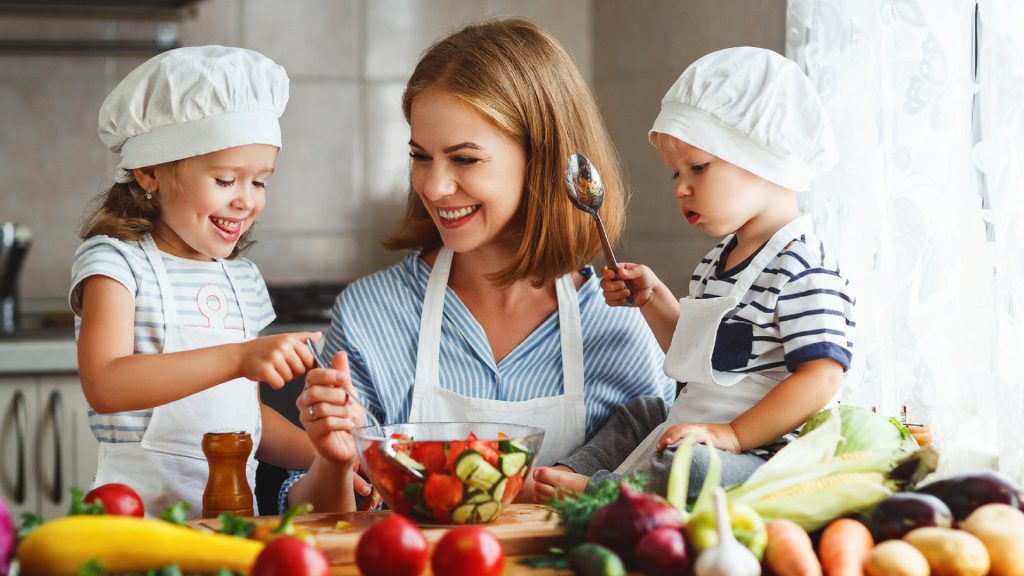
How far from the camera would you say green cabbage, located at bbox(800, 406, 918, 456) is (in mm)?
1125

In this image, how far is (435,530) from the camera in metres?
1.05

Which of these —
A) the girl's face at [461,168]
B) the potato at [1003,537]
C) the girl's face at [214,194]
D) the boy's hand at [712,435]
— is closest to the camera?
the potato at [1003,537]

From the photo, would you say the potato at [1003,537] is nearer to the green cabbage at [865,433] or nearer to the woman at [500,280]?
the green cabbage at [865,433]

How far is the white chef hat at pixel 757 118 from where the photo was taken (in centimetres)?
127

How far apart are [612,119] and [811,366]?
7.02 ft

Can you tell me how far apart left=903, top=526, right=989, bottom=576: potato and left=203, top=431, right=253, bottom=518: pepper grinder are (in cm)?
70

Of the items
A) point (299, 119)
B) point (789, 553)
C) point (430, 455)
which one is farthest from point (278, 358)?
point (299, 119)

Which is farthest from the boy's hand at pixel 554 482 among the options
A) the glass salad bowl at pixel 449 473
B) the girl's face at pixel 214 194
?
the girl's face at pixel 214 194

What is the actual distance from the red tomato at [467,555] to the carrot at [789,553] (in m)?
0.24

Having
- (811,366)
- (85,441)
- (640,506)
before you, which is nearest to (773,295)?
(811,366)

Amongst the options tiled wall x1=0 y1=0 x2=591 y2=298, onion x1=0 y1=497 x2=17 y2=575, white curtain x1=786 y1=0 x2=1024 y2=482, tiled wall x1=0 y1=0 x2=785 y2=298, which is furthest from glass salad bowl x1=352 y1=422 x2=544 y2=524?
tiled wall x1=0 y1=0 x2=591 y2=298

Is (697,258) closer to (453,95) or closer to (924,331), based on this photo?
(924,331)

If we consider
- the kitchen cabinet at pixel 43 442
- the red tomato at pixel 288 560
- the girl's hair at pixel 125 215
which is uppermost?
the girl's hair at pixel 125 215

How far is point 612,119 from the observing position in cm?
325
